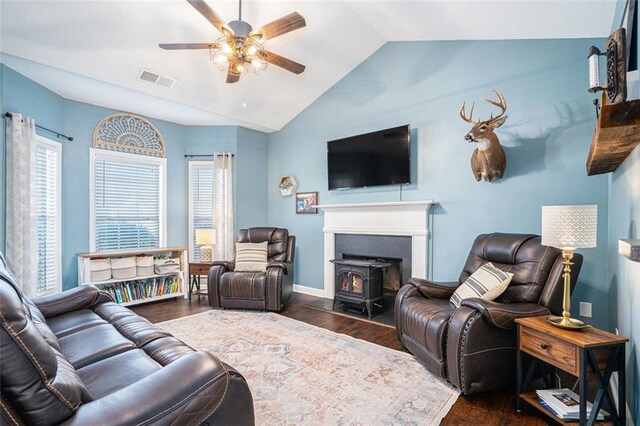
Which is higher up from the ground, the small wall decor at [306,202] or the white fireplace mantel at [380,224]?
the small wall decor at [306,202]

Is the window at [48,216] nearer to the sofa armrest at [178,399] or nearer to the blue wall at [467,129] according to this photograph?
the blue wall at [467,129]

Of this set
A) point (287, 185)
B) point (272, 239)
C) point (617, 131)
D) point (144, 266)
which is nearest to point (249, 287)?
point (272, 239)

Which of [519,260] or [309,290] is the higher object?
[519,260]

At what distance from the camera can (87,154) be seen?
13.9 feet

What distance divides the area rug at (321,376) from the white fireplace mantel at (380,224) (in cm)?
123

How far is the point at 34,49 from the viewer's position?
2.98 meters

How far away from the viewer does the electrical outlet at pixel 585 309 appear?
2.68 metres

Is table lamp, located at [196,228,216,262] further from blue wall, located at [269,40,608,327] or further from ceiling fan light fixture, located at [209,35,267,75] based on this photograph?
ceiling fan light fixture, located at [209,35,267,75]

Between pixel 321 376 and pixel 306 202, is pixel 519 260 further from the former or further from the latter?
pixel 306 202

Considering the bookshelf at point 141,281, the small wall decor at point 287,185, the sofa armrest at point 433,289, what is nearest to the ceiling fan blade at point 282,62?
the small wall decor at point 287,185

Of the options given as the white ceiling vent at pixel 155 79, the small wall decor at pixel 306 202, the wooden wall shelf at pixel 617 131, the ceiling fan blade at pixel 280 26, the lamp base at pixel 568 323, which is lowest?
the lamp base at pixel 568 323

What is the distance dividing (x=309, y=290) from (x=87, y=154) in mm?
3678

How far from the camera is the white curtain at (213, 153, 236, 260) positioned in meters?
5.05

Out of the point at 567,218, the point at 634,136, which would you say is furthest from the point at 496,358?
the point at 634,136
